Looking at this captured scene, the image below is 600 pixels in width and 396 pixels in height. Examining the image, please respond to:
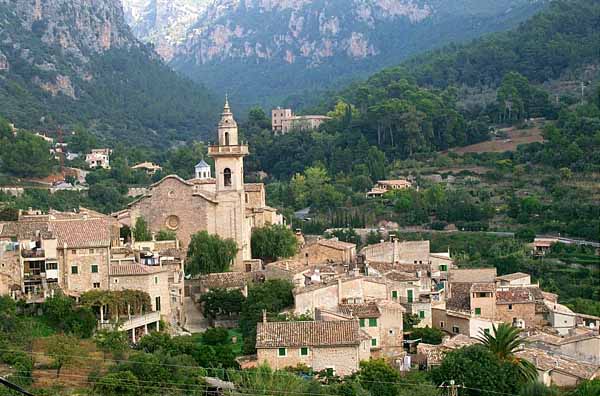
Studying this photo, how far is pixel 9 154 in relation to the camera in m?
67.5

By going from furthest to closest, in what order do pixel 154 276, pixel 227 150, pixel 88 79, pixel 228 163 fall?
pixel 88 79 < pixel 228 163 < pixel 227 150 < pixel 154 276

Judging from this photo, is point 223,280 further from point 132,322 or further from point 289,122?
point 289,122

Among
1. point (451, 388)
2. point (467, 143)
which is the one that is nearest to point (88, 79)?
point (467, 143)

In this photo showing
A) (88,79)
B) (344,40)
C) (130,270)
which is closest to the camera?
(130,270)

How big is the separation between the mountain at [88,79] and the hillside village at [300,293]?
56370 mm

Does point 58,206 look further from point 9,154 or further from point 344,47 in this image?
point 344,47

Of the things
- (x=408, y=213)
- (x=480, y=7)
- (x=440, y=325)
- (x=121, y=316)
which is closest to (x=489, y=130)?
(x=408, y=213)

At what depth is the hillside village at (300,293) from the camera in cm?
2866

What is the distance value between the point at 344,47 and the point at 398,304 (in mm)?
162688

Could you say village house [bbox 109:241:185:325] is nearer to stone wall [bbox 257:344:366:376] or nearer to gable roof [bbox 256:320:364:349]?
gable roof [bbox 256:320:364:349]

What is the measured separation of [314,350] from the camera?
27.8m

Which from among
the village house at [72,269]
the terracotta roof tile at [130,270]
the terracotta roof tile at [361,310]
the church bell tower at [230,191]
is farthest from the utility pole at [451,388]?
the church bell tower at [230,191]

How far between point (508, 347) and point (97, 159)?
55.4m

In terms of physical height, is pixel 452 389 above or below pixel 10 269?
below
